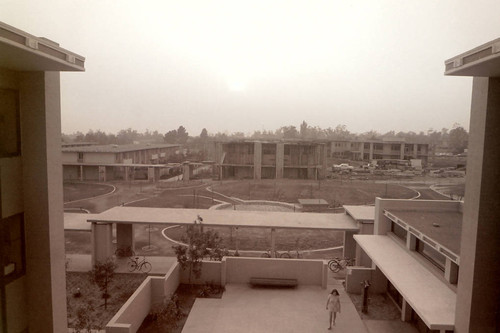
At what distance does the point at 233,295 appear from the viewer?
1781 cm

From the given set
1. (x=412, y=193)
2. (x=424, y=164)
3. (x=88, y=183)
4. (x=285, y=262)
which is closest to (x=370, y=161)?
(x=424, y=164)

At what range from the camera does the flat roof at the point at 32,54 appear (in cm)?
662

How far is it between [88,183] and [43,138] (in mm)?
54159

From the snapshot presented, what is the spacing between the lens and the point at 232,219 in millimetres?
22094

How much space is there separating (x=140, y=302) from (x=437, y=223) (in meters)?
13.3

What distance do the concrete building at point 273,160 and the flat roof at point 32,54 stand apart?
2369 inches

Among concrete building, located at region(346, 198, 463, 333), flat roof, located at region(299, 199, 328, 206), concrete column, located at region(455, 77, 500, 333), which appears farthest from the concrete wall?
flat roof, located at region(299, 199, 328, 206)

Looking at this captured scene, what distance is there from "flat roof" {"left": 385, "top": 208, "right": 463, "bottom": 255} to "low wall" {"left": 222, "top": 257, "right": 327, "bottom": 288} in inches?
186

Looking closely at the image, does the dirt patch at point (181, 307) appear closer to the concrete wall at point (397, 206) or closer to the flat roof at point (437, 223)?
the concrete wall at point (397, 206)

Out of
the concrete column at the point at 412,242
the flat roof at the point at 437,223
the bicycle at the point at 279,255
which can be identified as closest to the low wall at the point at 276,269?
the bicycle at the point at 279,255

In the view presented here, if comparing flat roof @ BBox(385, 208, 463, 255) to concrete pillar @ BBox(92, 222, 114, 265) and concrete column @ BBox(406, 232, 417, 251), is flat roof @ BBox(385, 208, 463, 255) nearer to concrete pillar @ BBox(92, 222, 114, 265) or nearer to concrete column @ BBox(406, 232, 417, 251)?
concrete column @ BBox(406, 232, 417, 251)

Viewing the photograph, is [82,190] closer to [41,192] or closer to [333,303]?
[333,303]

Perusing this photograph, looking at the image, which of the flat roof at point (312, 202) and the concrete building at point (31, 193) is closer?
the concrete building at point (31, 193)

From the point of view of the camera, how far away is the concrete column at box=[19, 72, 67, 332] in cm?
888
